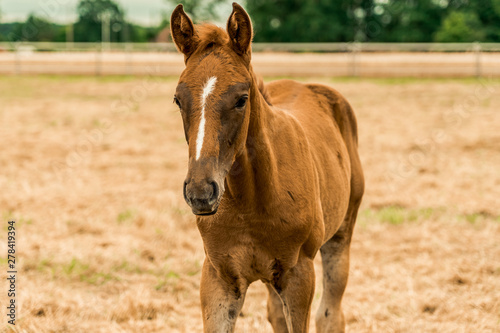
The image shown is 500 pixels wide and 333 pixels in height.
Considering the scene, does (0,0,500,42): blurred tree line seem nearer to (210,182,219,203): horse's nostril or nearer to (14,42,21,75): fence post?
(14,42,21,75): fence post

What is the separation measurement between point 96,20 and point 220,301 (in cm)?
5854

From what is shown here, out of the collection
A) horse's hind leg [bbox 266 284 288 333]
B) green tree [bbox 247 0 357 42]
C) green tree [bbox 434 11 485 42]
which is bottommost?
green tree [bbox 247 0 357 42]

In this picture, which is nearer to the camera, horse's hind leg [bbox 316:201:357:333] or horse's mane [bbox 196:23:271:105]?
horse's mane [bbox 196:23:271:105]

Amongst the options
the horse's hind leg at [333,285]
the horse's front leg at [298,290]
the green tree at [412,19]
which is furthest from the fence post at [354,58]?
the horse's front leg at [298,290]

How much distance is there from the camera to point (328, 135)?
3.31 metres

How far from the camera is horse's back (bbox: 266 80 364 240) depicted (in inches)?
117

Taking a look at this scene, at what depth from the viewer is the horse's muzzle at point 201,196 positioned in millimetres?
1837

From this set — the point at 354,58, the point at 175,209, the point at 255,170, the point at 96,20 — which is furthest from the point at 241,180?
the point at 96,20

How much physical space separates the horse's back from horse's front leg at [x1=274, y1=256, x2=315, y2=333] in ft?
1.52

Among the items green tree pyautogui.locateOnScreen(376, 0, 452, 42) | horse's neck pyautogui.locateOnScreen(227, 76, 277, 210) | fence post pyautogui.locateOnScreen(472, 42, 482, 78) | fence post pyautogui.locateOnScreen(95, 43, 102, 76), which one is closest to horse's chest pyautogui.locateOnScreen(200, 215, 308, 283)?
horse's neck pyautogui.locateOnScreen(227, 76, 277, 210)

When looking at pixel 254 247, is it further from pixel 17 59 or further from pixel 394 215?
pixel 17 59

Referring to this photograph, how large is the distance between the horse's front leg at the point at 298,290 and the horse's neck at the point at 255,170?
1.23ft

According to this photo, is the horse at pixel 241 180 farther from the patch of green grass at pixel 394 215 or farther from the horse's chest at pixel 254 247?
the patch of green grass at pixel 394 215

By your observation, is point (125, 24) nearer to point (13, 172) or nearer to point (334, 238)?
point (13, 172)
